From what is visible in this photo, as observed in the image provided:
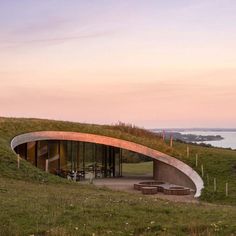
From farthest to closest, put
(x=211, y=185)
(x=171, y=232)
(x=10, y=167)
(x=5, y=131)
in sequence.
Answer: (x=5, y=131), (x=211, y=185), (x=10, y=167), (x=171, y=232)

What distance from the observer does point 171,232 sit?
8.24 meters

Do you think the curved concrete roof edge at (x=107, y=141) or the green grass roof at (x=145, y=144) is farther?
the curved concrete roof edge at (x=107, y=141)

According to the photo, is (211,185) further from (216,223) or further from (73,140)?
(216,223)

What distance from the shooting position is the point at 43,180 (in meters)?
20.6

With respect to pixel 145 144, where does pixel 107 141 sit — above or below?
above

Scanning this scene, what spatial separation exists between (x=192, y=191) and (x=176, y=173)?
4098mm

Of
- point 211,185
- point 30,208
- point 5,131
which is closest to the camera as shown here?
point 30,208

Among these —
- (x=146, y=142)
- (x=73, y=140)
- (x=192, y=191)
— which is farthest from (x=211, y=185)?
(x=73, y=140)

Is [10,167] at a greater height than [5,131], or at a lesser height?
lesser

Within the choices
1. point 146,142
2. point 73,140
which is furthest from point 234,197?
point 73,140

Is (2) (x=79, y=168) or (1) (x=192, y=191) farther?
(2) (x=79, y=168)

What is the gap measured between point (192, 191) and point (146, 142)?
719 centimetres

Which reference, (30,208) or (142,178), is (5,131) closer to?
(142,178)

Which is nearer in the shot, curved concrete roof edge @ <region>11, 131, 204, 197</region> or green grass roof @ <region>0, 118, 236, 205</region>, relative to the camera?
green grass roof @ <region>0, 118, 236, 205</region>
